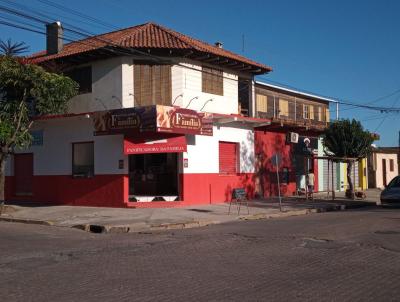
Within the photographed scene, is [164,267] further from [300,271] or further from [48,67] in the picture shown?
[48,67]

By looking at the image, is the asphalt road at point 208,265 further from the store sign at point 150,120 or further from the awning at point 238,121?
the awning at point 238,121

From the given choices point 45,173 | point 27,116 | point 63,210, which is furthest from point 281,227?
point 45,173

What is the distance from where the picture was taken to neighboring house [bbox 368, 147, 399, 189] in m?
42.4

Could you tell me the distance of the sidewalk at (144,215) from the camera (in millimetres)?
16875

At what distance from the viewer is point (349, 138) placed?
A: 28750mm

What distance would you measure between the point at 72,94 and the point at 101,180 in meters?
4.05

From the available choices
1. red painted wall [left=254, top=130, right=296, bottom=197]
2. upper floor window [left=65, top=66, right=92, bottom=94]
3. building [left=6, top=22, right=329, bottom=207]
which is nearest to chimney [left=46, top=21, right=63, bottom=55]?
building [left=6, top=22, right=329, bottom=207]

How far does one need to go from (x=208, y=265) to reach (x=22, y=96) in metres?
14.7

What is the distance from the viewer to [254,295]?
7.21 metres

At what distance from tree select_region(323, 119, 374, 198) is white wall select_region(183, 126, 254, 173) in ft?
15.8

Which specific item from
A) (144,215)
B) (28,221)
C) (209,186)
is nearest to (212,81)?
(209,186)

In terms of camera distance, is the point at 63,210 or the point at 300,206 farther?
the point at 300,206

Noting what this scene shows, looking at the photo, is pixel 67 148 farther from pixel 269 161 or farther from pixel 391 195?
pixel 391 195

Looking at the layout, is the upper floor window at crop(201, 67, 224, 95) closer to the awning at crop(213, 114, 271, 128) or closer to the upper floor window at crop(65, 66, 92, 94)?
the awning at crop(213, 114, 271, 128)
